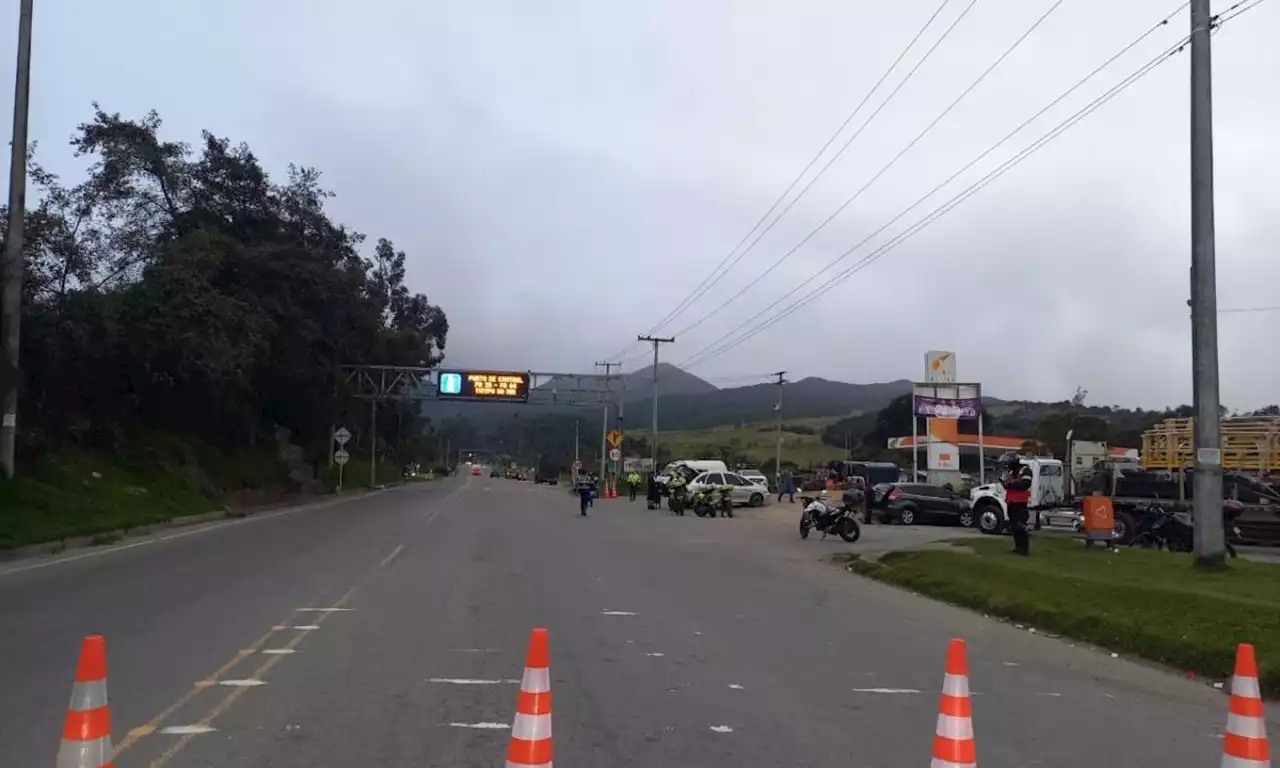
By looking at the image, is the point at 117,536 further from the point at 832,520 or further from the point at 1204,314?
the point at 1204,314

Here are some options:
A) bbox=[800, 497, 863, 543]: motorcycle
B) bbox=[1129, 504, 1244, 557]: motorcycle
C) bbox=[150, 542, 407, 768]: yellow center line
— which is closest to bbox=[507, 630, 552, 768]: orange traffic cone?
bbox=[150, 542, 407, 768]: yellow center line

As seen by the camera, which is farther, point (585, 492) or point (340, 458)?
point (340, 458)

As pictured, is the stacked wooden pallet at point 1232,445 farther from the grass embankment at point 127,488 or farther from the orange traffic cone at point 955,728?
the orange traffic cone at point 955,728

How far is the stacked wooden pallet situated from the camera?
33750mm

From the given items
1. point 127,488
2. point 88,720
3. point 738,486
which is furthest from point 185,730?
point 738,486

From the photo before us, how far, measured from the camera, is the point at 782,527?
3606 centimetres

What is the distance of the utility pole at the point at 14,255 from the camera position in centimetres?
2358

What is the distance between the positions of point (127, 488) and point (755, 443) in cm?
9874

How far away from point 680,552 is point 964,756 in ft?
61.5

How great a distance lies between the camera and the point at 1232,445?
35.2 metres

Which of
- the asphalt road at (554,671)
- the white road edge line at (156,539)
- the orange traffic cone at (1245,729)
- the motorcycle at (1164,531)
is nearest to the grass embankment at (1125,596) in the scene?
the asphalt road at (554,671)

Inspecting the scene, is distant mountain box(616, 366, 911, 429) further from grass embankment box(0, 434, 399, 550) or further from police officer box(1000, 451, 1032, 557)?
police officer box(1000, 451, 1032, 557)

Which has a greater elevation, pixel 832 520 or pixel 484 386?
pixel 484 386

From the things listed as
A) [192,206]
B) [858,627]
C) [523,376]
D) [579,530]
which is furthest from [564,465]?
[858,627]
